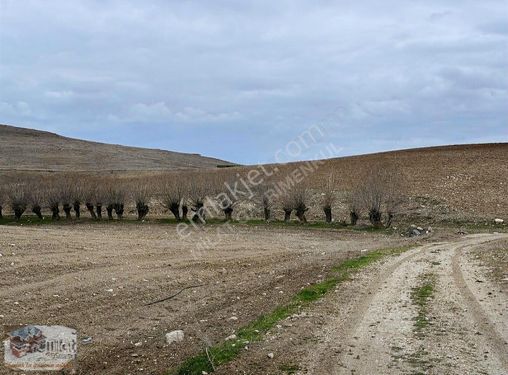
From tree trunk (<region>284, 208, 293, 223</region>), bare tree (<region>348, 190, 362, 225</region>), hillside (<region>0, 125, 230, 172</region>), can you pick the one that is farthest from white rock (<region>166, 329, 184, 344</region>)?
hillside (<region>0, 125, 230, 172</region>)

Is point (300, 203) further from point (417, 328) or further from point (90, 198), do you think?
point (417, 328)

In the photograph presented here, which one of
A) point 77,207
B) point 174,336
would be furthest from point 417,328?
point 77,207

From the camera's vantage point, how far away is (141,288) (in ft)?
45.9

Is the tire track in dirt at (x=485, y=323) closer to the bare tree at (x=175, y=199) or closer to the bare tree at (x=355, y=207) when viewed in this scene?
the bare tree at (x=355, y=207)

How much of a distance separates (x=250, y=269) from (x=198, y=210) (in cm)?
2282

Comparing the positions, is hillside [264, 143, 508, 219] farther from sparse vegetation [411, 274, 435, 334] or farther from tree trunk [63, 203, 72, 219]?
sparse vegetation [411, 274, 435, 334]

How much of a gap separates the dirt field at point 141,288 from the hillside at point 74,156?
208ft

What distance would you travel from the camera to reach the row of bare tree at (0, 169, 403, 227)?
34.3 meters

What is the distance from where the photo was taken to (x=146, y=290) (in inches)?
545

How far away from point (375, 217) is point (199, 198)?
1287 cm

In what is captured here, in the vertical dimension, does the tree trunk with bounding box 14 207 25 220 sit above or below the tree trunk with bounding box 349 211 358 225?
above

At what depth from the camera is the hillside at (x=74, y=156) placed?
8719cm

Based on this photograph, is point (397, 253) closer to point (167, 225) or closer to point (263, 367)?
point (263, 367)

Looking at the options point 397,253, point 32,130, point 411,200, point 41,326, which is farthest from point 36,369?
point 32,130
